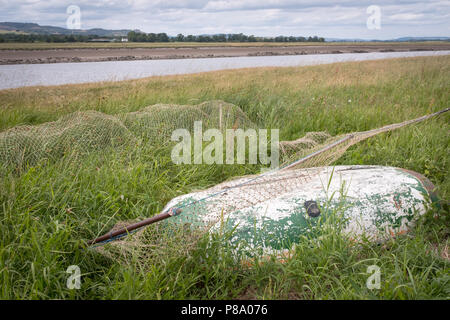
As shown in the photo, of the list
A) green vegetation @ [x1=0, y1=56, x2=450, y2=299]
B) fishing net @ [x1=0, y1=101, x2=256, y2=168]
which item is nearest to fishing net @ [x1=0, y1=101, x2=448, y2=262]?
fishing net @ [x1=0, y1=101, x2=256, y2=168]

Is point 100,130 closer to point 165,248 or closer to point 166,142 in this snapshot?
point 166,142

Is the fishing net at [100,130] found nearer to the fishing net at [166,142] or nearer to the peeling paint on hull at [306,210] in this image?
the fishing net at [166,142]

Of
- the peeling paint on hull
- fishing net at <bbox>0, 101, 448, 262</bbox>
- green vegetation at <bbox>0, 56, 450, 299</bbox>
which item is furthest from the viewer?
fishing net at <bbox>0, 101, 448, 262</bbox>

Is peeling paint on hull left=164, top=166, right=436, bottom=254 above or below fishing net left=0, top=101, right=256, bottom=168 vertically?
below

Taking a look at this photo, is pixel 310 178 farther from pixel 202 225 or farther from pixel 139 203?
pixel 139 203

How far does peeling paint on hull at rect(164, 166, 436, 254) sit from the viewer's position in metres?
2.48

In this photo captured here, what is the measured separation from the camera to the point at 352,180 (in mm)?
2955

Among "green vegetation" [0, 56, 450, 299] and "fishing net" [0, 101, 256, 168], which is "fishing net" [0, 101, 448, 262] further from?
"green vegetation" [0, 56, 450, 299]

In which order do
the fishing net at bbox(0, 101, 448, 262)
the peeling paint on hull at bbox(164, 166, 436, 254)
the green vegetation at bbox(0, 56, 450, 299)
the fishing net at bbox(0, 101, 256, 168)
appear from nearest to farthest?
the green vegetation at bbox(0, 56, 450, 299)
the peeling paint on hull at bbox(164, 166, 436, 254)
the fishing net at bbox(0, 101, 448, 262)
the fishing net at bbox(0, 101, 256, 168)

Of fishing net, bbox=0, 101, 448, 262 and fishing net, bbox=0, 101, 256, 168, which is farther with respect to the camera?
fishing net, bbox=0, 101, 256, 168

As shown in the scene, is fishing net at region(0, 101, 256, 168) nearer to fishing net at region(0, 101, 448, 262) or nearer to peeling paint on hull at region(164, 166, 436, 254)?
fishing net at region(0, 101, 448, 262)

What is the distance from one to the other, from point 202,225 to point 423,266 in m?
1.61

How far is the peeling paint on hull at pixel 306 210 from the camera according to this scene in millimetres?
2482
